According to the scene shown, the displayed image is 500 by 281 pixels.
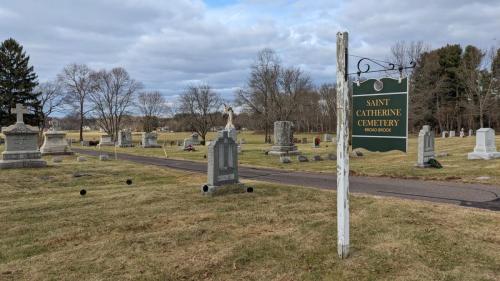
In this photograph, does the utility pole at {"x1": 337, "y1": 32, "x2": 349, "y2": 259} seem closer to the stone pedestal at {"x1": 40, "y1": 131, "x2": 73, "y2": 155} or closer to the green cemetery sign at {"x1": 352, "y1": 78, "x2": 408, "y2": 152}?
the green cemetery sign at {"x1": 352, "y1": 78, "x2": 408, "y2": 152}

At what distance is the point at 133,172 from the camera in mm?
16438

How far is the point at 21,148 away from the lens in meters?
18.1

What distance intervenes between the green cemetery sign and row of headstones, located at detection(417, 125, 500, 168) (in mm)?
12378

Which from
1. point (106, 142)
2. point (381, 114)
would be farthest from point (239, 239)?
point (106, 142)

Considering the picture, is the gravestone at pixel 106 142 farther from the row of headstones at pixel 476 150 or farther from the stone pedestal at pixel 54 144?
the row of headstones at pixel 476 150

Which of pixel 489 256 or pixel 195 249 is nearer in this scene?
pixel 489 256

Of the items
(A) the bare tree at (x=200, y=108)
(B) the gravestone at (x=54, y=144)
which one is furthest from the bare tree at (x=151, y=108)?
(B) the gravestone at (x=54, y=144)

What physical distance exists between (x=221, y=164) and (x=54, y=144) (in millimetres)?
23571

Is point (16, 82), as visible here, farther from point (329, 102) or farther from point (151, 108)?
point (329, 102)

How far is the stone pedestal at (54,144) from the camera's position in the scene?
2854 centimetres

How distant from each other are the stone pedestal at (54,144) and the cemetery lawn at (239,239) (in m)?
20.9

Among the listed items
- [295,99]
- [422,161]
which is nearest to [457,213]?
[422,161]

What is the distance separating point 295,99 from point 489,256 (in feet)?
172

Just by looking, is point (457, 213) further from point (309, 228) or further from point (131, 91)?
point (131, 91)
